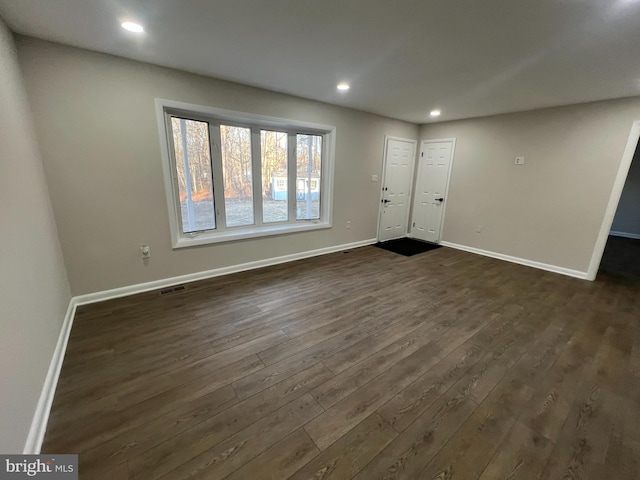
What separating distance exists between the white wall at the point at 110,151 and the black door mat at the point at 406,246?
2935 mm

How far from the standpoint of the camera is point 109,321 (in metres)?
2.34

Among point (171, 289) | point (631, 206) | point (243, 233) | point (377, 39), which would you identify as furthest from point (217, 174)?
point (631, 206)

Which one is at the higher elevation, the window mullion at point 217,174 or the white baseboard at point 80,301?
the window mullion at point 217,174

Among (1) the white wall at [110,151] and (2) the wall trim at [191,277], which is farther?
(2) the wall trim at [191,277]

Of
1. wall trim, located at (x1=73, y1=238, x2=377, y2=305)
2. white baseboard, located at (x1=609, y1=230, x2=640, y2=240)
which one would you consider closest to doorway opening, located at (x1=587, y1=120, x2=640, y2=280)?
white baseboard, located at (x1=609, y1=230, x2=640, y2=240)

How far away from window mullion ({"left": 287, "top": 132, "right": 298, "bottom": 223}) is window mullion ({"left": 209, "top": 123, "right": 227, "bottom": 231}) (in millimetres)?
1020

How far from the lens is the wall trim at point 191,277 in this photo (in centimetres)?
267

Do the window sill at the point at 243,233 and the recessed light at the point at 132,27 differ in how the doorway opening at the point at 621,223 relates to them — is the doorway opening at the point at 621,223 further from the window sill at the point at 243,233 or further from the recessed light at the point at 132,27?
the recessed light at the point at 132,27

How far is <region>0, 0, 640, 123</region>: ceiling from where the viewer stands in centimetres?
162

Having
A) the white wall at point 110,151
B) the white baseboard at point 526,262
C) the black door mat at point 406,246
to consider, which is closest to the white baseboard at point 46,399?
the white wall at point 110,151

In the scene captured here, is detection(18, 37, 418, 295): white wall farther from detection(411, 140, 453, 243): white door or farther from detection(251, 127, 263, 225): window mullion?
detection(411, 140, 453, 243): white door

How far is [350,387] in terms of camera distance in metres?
1.71

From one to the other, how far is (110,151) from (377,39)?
265cm

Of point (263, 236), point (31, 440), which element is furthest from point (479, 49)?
point (31, 440)
